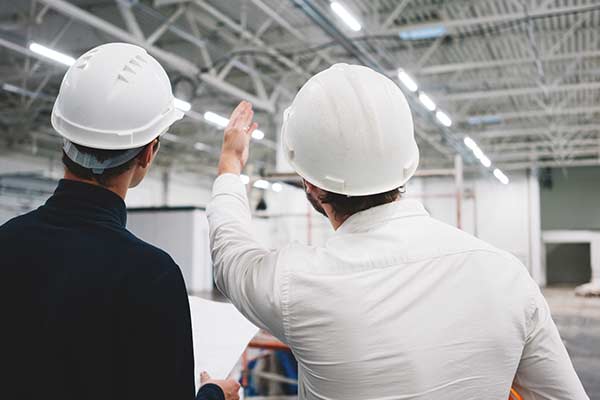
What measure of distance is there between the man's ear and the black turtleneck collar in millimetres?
164

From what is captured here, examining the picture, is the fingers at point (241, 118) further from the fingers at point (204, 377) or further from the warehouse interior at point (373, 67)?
the warehouse interior at point (373, 67)

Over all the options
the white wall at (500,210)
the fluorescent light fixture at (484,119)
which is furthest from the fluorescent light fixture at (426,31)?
the white wall at (500,210)

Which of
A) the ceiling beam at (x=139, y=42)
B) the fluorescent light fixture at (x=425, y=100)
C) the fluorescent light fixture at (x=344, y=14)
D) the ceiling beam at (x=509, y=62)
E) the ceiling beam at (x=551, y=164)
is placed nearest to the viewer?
the fluorescent light fixture at (x=344, y=14)

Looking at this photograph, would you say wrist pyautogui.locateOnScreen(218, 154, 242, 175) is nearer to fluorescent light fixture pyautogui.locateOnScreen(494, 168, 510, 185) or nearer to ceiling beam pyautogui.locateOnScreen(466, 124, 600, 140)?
ceiling beam pyautogui.locateOnScreen(466, 124, 600, 140)

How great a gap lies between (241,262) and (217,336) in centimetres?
59

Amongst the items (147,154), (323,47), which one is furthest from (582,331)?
(147,154)

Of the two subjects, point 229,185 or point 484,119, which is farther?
point 484,119

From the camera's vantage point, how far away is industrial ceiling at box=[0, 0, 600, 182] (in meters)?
9.46

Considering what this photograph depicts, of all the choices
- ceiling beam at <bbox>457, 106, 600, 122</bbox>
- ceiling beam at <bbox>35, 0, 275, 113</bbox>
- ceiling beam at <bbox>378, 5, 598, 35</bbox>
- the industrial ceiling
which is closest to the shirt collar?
the industrial ceiling

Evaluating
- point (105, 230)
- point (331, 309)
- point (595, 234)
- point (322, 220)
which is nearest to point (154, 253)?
point (105, 230)

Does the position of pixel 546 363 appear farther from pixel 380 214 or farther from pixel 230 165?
pixel 230 165

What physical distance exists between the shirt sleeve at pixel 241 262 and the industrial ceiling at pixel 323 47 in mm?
6568

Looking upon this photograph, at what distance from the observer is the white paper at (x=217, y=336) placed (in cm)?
161

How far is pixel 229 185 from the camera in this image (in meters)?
1.36
